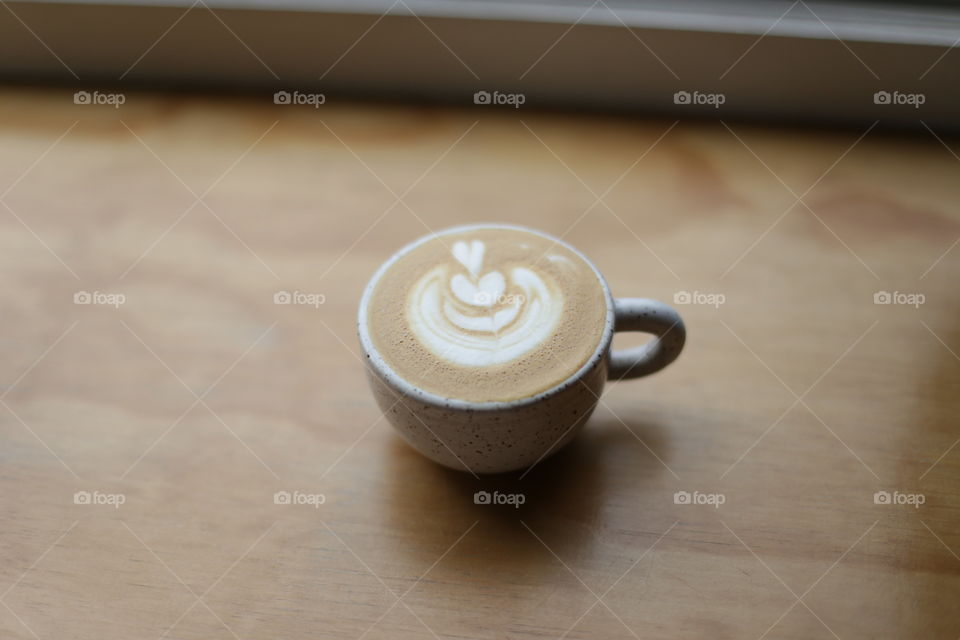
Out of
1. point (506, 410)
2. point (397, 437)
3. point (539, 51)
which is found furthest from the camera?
point (539, 51)

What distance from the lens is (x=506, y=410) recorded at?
1.88 ft

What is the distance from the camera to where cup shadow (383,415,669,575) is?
647 mm

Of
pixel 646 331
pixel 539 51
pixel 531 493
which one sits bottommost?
pixel 531 493

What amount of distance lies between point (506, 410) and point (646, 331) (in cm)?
15

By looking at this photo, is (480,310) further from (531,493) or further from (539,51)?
(539,51)

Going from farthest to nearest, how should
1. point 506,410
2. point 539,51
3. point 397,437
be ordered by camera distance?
point 539,51, point 397,437, point 506,410

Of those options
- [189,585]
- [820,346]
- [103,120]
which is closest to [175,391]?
[189,585]

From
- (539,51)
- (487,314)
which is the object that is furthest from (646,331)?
(539,51)

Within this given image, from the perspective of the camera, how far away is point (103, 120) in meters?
0.98

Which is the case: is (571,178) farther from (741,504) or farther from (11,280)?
(11,280)

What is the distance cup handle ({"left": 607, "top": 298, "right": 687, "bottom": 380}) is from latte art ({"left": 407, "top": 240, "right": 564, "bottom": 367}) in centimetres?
5

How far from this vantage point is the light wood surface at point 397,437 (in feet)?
2.05

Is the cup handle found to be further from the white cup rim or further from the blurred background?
the blurred background

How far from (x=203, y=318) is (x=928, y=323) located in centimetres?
68
